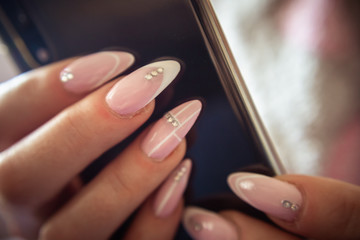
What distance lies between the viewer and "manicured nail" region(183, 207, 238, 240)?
322 mm

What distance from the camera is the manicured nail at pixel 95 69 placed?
0.91ft

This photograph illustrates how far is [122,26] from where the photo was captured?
10.8 inches

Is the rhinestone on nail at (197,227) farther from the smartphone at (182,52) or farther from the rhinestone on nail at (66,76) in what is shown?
the rhinestone on nail at (66,76)

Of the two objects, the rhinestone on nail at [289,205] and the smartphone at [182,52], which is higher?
the smartphone at [182,52]

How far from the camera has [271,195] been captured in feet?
0.92

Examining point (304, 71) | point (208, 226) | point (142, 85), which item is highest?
point (142, 85)

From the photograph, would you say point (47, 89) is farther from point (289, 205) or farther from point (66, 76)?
point (289, 205)

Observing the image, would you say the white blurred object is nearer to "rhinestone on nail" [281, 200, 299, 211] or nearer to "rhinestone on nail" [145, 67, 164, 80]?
"rhinestone on nail" [145, 67, 164, 80]

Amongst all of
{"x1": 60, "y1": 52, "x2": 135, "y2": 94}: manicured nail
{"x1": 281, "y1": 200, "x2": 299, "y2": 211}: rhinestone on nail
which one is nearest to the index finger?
{"x1": 60, "y1": 52, "x2": 135, "y2": 94}: manicured nail

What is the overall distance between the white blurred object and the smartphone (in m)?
0.01

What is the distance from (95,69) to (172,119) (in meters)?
0.12

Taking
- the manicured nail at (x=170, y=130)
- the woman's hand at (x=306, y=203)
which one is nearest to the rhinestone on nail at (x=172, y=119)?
the manicured nail at (x=170, y=130)

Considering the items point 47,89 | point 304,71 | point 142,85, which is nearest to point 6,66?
point 47,89

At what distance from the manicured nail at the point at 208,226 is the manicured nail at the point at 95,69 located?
0.24 meters
